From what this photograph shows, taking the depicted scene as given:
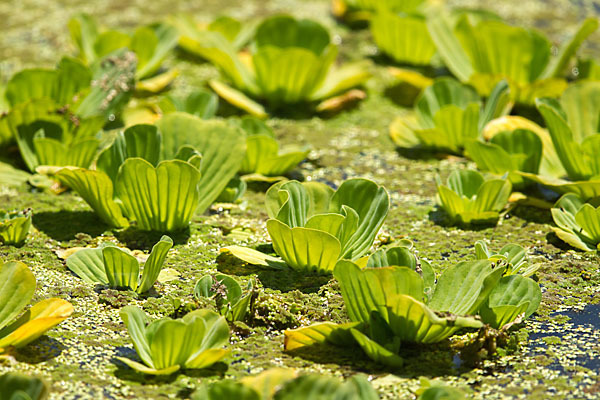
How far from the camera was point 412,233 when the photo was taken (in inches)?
106

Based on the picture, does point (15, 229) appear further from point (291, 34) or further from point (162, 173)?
point (291, 34)

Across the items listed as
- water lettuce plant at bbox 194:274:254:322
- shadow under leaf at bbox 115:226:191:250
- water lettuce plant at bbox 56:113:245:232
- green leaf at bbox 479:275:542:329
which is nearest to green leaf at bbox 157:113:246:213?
water lettuce plant at bbox 56:113:245:232

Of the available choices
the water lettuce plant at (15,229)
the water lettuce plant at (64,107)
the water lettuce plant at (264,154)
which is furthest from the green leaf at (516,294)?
the water lettuce plant at (64,107)

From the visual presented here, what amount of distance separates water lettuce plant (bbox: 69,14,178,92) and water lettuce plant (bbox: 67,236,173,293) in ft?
5.47

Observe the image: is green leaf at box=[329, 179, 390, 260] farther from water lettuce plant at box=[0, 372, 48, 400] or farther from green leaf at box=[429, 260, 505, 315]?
water lettuce plant at box=[0, 372, 48, 400]

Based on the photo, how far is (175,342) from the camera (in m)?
1.78

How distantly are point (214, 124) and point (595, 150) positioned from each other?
1.43 meters

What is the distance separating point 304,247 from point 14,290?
2.70ft

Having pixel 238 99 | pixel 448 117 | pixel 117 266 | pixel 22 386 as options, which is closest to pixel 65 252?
pixel 117 266

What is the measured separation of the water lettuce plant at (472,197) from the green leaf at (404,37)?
1.42 metres

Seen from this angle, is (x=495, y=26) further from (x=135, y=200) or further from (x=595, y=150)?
(x=135, y=200)

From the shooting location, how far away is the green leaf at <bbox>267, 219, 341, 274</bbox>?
2.16 metres

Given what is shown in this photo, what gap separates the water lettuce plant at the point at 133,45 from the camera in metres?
3.77

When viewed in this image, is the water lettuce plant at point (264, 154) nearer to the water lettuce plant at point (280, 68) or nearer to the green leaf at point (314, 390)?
the water lettuce plant at point (280, 68)
